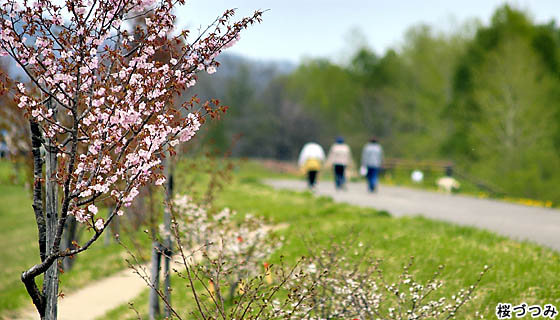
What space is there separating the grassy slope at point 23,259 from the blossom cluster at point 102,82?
385 cm

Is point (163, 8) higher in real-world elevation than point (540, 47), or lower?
lower

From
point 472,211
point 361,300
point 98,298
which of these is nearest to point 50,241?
point 361,300

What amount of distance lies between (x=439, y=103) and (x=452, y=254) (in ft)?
82.2

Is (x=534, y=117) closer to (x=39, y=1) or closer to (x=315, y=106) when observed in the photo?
(x=39, y=1)

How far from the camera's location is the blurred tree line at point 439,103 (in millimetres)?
19359

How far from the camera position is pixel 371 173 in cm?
1917

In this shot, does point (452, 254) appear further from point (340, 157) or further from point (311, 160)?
point (340, 157)

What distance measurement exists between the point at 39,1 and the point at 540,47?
21.6m

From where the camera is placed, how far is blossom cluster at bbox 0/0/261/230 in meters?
3.82

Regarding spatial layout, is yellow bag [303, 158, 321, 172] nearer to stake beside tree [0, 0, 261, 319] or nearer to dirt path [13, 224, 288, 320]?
dirt path [13, 224, 288, 320]

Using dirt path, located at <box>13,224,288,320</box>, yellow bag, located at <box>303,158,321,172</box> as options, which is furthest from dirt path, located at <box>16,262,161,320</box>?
yellow bag, located at <box>303,158,321,172</box>

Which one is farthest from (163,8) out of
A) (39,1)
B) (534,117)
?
(534,117)

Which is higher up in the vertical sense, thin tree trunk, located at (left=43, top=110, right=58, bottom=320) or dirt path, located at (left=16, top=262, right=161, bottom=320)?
thin tree trunk, located at (left=43, top=110, right=58, bottom=320)

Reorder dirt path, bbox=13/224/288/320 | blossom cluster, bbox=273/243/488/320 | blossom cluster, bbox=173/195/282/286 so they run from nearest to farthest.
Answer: blossom cluster, bbox=273/243/488/320 → blossom cluster, bbox=173/195/282/286 → dirt path, bbox=13/224/288/320
